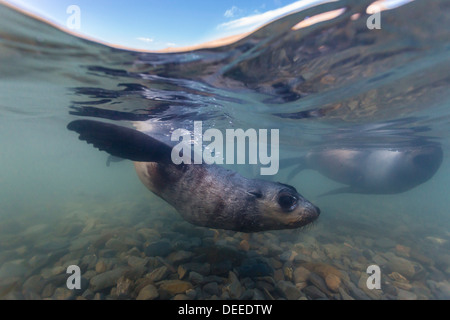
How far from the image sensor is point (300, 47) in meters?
4.36

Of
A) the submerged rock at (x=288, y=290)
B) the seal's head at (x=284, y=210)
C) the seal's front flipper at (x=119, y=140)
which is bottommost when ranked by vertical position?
the submerged rock at (x=288, y=290)

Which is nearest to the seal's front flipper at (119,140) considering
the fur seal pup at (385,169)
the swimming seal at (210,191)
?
the swimming seal at (210,191)

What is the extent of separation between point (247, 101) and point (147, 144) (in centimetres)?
482

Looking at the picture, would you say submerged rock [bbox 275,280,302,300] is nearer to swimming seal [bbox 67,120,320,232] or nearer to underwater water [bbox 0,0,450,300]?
underwater water [bbox 0,0,450,300]

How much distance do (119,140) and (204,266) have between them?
8.09ft

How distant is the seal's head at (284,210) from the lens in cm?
320

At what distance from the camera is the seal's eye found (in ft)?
10.7

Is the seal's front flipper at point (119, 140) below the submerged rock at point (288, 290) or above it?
above

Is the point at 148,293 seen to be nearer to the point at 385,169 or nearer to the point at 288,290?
the point at 288,290

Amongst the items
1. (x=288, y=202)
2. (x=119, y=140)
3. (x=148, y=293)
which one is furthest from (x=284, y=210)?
(x=119, y=140)

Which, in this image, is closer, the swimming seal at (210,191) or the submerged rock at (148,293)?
the submerged rock at (148,293)

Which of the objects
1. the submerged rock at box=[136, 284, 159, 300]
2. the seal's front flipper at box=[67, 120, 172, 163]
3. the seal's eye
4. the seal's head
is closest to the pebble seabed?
the submerged rock at box=[136, 284, 159, 300]

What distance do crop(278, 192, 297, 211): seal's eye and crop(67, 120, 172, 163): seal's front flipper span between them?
1.99m

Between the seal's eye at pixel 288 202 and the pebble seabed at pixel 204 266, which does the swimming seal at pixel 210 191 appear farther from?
the pebble seabed at pixel 204 266
